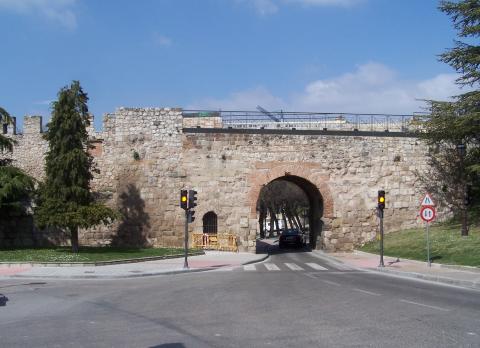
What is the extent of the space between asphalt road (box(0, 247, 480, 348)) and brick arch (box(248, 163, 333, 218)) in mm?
14775

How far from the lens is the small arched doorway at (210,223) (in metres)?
32.0

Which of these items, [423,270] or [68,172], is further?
[68,172]

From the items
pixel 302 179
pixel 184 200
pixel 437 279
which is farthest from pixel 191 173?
pixel 437 279

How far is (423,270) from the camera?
2066 cm

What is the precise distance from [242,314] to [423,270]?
12222 mm

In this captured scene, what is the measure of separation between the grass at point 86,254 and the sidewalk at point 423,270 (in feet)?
30.5

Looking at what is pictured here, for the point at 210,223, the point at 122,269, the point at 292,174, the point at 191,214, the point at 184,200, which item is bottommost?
the point at 122,269

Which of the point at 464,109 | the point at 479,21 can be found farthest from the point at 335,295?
the point at 479,21

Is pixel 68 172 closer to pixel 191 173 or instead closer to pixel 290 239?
pixel 191 173

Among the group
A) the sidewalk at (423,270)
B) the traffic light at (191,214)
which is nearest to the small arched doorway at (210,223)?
the sidewalk at (423,270)

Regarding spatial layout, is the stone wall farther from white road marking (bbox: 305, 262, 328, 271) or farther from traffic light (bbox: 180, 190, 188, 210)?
traffic light (bbox: 180, 190, 188, 210)

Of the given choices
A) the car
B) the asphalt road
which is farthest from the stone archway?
the asphalt road

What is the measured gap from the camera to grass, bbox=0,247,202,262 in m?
24.4

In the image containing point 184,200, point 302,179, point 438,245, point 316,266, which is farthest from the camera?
point 302,179
